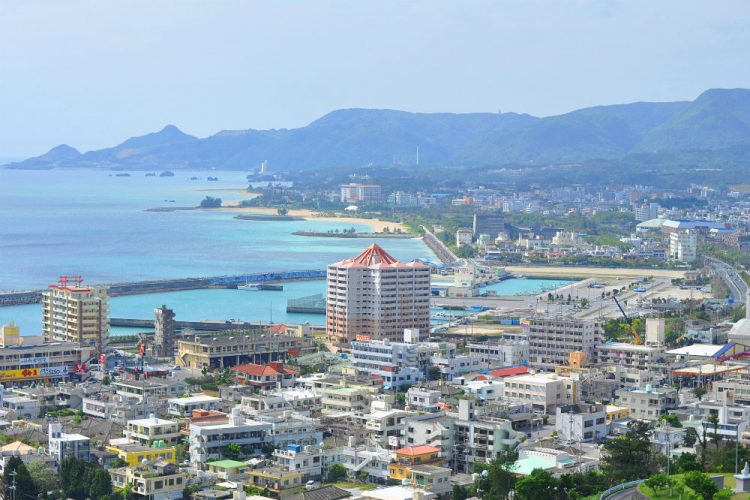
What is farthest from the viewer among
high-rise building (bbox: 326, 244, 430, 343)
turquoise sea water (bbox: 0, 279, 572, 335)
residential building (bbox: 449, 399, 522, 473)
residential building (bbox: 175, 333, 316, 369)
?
turquoise sea water (bbox: 0, 279, 572, 335)

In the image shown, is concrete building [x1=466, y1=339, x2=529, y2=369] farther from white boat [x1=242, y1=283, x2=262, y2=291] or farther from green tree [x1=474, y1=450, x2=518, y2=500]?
white boat [x1=242, y1=283, x2=262, y2=291]

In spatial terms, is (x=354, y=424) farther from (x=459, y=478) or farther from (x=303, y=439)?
(x=459, y=478)

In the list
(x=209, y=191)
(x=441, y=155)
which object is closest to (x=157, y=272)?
(x=209, y=191)

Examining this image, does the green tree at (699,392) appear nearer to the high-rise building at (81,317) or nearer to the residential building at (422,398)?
the residential building at (422,398)

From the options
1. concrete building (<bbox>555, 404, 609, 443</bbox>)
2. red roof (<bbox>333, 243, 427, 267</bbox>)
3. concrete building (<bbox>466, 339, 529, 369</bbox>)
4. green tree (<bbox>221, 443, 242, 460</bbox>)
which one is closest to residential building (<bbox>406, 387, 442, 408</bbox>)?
concrete building (<bbox>555, 404, 609, 443</bbox>)

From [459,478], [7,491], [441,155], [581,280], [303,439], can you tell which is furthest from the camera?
[441,155]
